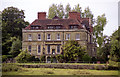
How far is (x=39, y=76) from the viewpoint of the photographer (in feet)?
96.3

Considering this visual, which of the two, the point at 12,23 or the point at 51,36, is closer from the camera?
the point at 51,36

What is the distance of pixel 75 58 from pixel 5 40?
19891 millimetres

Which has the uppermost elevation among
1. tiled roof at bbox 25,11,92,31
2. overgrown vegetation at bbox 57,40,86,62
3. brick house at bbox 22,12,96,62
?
tiled roof at bbox 25,11,92,31

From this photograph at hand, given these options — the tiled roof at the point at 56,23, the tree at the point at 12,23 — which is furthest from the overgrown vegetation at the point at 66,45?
the tiled roof at the point at 56,23

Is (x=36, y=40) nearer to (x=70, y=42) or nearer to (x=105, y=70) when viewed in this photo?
(x=70, y=42)

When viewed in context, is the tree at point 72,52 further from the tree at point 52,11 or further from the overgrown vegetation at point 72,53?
the tree at point 52,11

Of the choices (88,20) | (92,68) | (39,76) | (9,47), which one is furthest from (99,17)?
(39,76)

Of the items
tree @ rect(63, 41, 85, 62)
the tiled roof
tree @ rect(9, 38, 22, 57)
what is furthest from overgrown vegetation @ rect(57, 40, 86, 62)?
tree @ rect(9, 38, 22, 57)

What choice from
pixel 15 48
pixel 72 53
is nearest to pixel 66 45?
pixel 72 53

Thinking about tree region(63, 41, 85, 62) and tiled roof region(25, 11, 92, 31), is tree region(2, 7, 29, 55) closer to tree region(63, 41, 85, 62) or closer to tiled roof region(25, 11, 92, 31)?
tiled roof region(25, 11, 92, 31)

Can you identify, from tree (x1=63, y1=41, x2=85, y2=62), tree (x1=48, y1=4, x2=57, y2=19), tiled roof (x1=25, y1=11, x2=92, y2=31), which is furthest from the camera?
tree (x1=48, y1=4, x2=57, y2=19)

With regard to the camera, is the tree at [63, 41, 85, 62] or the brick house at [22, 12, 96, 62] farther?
the brick house at [22, 12, 96, 62]

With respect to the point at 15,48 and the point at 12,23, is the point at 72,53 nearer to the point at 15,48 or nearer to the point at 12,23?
the point at 15,48

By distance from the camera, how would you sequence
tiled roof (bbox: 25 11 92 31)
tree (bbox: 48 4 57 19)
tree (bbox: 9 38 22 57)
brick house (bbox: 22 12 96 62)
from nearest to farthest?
brick house (bbox: 22 12 96 62)
tiled roof (bbox: 25 11 92 31)
tree (bbox: 9 38 22 57)
tree (bbox: 48 4 57 19)
